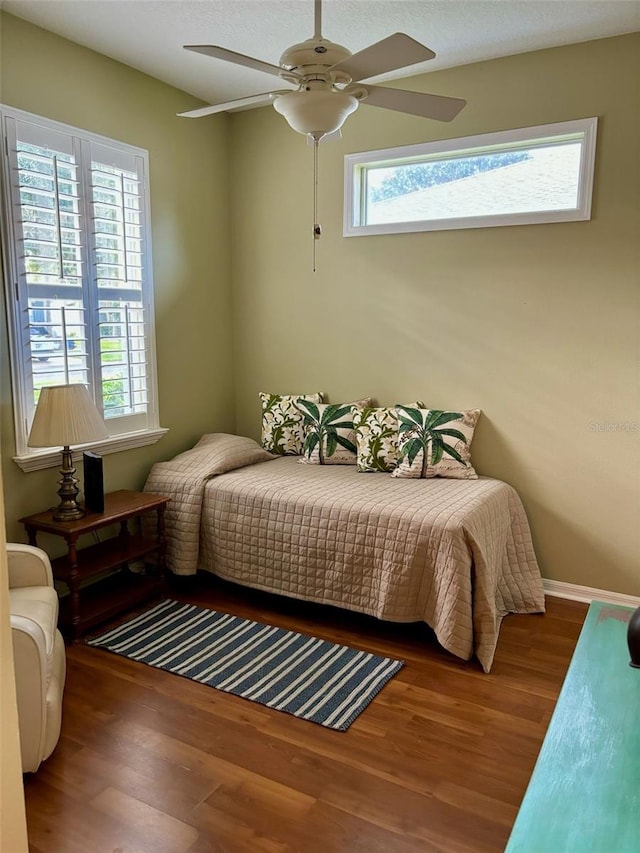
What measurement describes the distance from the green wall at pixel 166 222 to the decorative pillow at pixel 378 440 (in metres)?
1.15

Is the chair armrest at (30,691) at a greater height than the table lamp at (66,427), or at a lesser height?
lesser

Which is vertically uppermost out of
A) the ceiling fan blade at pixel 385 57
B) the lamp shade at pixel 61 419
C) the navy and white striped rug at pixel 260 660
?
the ceiling fan blade at pixel 385 57

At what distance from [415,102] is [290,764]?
7.57 ft

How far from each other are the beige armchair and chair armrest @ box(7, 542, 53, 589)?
0.29 feet

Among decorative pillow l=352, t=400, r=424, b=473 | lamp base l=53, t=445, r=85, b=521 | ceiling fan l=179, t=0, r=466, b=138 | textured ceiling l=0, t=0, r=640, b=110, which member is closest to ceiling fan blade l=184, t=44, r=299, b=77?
ceiling fan l=179, t=0, r=466, b=138

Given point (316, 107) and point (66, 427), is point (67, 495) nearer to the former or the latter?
point (66, 427)

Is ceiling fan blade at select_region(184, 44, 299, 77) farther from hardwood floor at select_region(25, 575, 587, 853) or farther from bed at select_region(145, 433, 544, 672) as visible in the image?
hardwood floor at select_region(25, 575, 587, 853)

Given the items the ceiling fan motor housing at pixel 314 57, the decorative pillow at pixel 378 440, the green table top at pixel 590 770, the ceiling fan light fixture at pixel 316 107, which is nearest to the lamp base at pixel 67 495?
the decorative pillow at pixel 378 440

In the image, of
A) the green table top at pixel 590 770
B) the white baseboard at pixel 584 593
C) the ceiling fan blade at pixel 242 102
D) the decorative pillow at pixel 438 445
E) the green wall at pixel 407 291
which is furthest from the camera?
the decorative pillow at pixel 438 445

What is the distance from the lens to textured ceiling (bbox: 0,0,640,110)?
2.73 metres

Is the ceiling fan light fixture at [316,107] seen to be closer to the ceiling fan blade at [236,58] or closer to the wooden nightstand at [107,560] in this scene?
the ceiling fan blade at [236,58]

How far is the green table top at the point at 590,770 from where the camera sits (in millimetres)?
1138

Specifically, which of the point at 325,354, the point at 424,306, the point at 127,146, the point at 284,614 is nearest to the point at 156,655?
the point at 284,614

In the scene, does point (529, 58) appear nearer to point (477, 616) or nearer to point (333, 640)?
point (477, 616)
